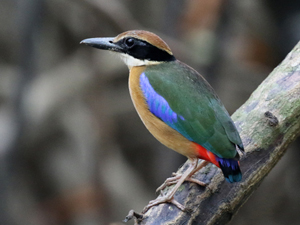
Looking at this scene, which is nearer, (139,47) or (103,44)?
(139,47)

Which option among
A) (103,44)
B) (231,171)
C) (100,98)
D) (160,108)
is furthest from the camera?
(100,98)

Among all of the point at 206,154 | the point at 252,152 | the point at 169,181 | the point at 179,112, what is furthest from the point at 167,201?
the point at 252,152

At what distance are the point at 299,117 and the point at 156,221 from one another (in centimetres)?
174

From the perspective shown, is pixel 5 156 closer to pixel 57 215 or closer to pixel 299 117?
pixel 57 215

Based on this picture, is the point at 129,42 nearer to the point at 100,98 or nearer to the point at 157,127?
the point at 157,127

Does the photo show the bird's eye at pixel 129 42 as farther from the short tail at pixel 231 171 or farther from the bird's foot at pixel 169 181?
the short tail at pixel 231 171

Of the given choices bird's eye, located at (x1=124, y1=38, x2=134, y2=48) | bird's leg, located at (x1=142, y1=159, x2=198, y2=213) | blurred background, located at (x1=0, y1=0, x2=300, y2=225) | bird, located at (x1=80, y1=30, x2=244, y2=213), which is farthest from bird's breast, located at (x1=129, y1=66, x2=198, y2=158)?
blurred background, located at (x1=0, y1=0, x2=300, y2=225)

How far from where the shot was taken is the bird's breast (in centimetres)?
365

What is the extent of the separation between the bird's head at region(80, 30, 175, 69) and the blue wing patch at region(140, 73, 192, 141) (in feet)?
1.15

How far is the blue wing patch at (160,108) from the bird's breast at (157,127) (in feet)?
0.10

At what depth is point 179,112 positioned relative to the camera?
362 cm

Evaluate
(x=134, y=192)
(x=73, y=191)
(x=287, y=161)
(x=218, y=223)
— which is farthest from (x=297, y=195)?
(x=218, y=223)

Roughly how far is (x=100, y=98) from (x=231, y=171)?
5.99 metres

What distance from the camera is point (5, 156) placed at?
20.6 ft
